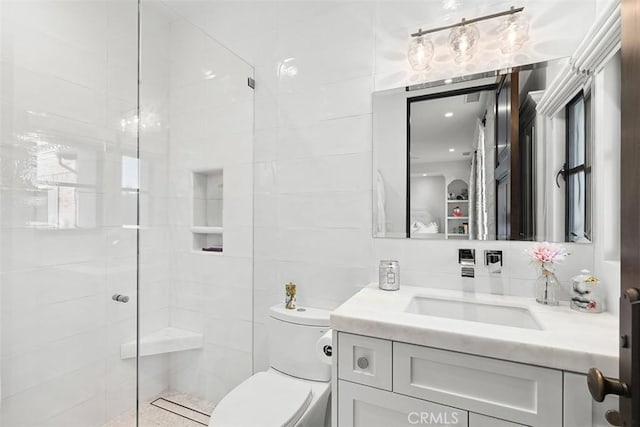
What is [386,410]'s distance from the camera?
1.01m

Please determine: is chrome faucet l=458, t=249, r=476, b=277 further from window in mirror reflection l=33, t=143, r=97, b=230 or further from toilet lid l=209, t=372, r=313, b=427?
window in mirror reflection l=33, t=143, r=97, b=230

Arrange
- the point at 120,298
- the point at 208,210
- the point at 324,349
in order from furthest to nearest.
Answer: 1. the point at 208,210
2. the point at 120,298
3. the point at 324,349

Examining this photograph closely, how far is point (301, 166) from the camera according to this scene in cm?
178

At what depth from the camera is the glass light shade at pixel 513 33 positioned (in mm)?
1318

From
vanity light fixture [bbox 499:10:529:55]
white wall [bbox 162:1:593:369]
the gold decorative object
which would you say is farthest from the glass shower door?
vanity light fixture [bbox 499:10:529:55]

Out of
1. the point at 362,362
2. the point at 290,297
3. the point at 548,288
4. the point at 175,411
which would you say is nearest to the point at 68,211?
the point at 290,297

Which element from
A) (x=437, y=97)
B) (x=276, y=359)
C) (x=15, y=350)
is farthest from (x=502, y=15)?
(x=15, y=350)

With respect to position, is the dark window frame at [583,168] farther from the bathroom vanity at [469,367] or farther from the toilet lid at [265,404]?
the toilet lid at [265,404]

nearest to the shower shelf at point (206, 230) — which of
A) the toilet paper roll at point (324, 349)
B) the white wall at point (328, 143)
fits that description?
the white wall at point (328, 143)

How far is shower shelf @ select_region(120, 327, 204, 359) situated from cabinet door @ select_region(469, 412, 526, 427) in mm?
1560

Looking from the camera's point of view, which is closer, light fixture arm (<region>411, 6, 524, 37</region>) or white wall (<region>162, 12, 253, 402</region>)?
light fixture arm (<region>411, 6, 524, 37</region>)

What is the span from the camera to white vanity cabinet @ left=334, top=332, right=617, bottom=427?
812mm

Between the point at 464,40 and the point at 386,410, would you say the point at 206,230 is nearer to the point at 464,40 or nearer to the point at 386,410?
the point at 386,410

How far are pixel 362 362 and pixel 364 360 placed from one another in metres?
0.01
